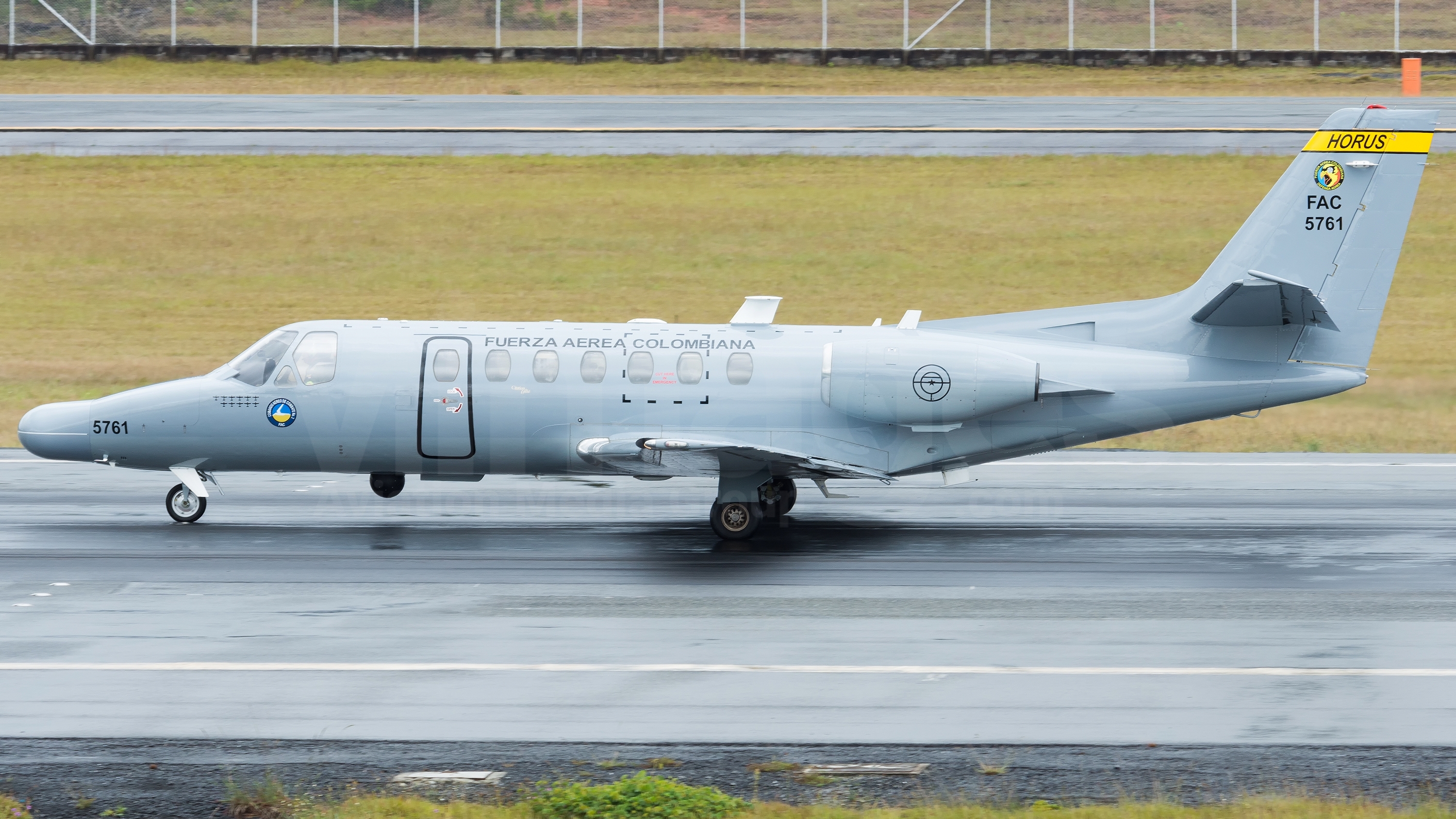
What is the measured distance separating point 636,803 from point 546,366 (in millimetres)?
9135

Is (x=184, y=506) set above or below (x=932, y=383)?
below

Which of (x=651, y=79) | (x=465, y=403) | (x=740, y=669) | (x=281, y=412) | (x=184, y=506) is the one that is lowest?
(x=740, y=669)

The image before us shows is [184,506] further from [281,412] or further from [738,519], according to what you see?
[738,519]

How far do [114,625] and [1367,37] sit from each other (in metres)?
48.1

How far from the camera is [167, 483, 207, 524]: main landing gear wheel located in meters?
18.7

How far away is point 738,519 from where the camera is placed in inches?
698

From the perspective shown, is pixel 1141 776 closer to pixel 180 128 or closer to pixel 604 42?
pixel 180 128

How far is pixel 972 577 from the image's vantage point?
16297 millimetres

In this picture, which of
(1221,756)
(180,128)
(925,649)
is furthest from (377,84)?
(1221,756)

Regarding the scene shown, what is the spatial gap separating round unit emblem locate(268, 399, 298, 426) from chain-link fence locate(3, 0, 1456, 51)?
3618cm

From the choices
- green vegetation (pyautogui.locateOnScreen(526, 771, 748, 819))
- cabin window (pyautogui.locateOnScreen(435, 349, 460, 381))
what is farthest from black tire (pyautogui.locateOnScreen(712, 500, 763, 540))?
green vegetation (pyautogui.locateOnScreen(526, 771, 748, 819))

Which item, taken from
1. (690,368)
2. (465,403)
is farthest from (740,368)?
(465,403)

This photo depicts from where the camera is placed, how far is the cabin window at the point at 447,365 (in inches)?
704

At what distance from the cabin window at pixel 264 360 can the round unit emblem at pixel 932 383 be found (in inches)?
295
